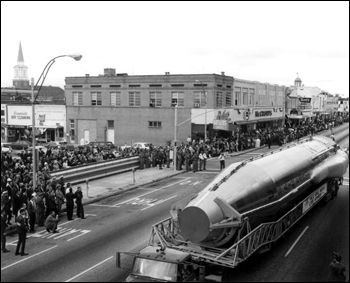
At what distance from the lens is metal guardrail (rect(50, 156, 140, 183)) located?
2822cm

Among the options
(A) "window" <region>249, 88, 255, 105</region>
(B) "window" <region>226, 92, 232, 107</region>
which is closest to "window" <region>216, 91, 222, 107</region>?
(B) "window" <region>226, 92, 232, 107</region>

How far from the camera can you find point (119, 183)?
99.3 ft

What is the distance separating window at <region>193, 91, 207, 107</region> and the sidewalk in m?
17.7

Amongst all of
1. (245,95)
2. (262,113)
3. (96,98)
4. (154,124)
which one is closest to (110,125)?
(96,98)

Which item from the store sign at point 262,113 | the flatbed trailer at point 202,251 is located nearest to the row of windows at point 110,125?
the store sign at point 262,113

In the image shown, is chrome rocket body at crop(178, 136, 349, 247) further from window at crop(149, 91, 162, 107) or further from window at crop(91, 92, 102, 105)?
window at crop(91, 92, 102, 105)

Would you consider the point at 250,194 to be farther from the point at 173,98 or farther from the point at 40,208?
the point at 173,98

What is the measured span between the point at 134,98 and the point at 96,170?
2741 centimetres

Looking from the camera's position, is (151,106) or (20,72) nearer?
(151,106)

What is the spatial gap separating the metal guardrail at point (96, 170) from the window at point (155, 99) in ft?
67.0

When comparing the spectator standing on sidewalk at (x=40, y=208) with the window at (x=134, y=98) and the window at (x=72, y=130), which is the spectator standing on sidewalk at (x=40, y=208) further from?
the window at (x=72, y=130)

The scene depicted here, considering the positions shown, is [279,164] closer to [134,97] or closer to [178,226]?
[178,226]

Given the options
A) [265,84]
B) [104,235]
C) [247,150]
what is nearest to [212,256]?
[104,235]

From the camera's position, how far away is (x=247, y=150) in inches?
2000
